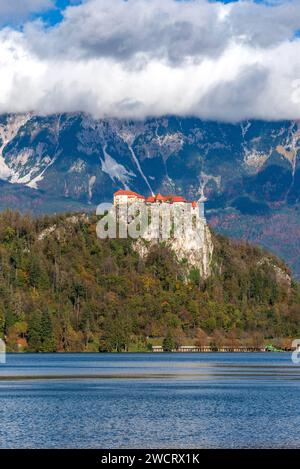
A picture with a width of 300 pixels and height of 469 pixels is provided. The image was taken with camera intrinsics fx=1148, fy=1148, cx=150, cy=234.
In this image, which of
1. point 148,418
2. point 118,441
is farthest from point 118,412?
point 118,441

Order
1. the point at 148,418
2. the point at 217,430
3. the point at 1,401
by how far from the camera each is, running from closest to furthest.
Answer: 1. the point at 217,430
2. the point at 148,418
3. the point at 1,401
